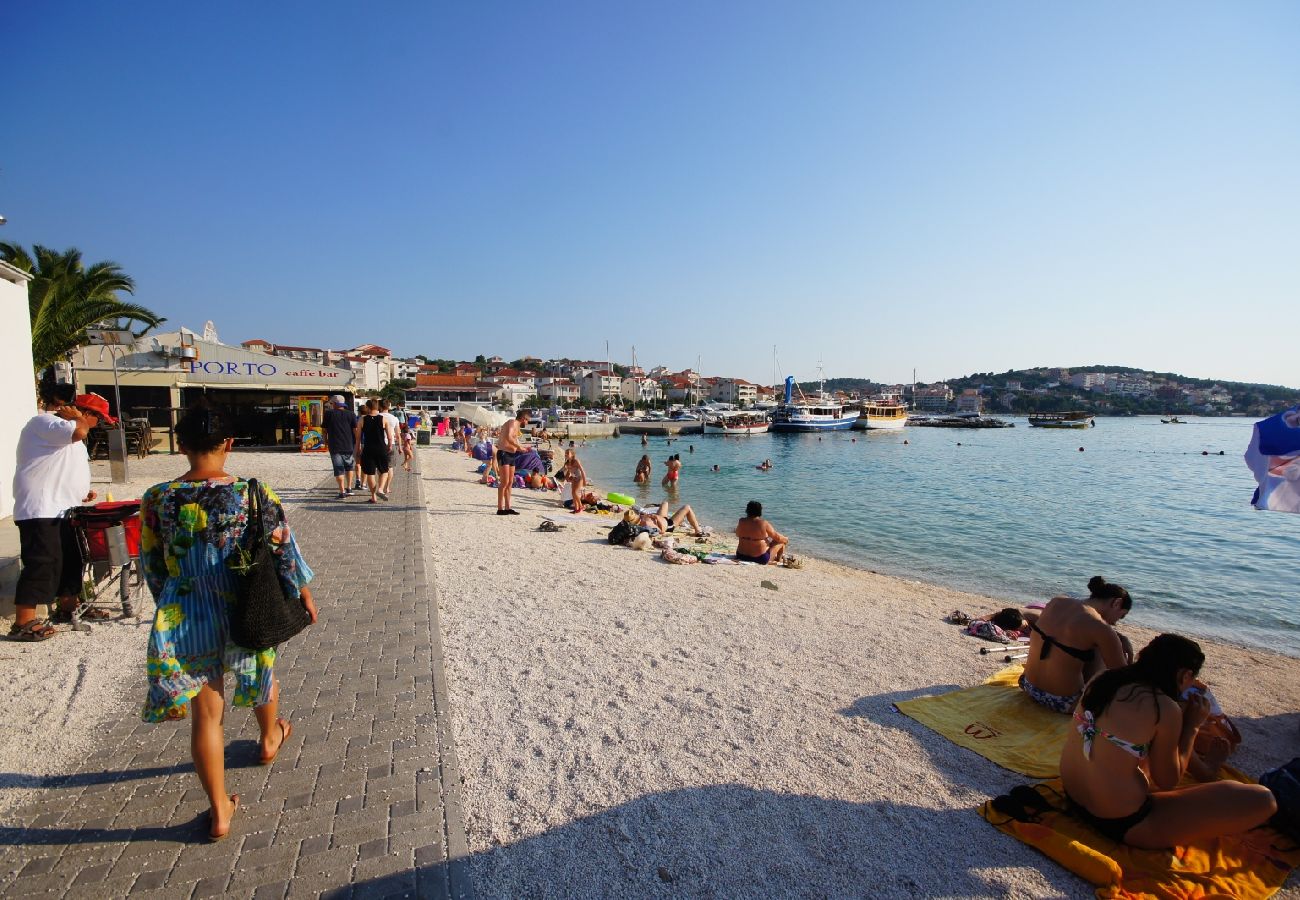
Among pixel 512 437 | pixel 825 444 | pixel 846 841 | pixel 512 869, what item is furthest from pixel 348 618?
pixel 825 444

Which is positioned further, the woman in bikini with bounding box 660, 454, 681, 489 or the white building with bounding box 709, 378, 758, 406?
the white building with bounding box 709, 378, 758, 406

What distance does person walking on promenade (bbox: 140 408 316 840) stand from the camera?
2.47 meters

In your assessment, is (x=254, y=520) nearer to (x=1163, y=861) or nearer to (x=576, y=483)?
(x=1163, y=861)

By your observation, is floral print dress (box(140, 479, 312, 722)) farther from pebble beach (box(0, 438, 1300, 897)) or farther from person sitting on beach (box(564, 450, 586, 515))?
person sitting on beach (box(564, 450, 586, 515))

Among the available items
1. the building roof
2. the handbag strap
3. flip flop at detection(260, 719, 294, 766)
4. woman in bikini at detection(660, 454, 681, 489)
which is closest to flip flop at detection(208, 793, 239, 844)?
flip flop at detection(260, 719, 294, 766)

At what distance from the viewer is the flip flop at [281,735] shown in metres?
3.09

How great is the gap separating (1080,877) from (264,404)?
26.0 m

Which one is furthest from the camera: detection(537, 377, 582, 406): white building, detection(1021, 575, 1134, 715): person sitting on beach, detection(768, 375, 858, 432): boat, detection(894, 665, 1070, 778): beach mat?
detection(537, 377, 582, 406): white building

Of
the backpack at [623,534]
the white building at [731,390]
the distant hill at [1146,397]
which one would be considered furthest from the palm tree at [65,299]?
the distant hill at [1146,397]

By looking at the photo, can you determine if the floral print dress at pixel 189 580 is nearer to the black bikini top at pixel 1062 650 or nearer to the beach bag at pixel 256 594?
the beach bag at pixel 256 594

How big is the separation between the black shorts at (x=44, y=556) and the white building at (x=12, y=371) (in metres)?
4.33

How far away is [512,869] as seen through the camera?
2541mm

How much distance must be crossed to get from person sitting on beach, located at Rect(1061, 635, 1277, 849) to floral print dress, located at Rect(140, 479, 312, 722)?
382 centimetres

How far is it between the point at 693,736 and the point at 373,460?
8.97m
